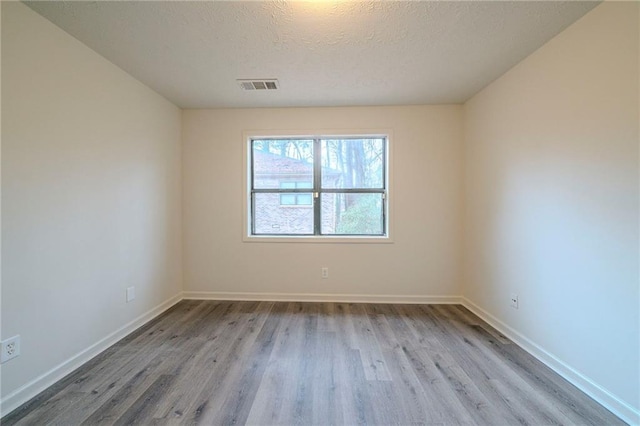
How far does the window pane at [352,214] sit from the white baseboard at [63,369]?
219 centimetres

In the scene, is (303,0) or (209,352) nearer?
(303,0)

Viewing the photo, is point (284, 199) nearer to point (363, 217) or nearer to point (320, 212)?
point (320, 212)

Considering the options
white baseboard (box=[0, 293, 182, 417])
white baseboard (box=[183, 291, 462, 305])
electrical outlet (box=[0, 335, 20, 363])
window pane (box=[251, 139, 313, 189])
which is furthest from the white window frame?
electrical outlet (box=[0, 335, 20, 363])

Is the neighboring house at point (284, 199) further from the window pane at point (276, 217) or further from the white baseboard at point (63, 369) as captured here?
the white baseboard at point (63, 369)

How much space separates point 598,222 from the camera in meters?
1.53

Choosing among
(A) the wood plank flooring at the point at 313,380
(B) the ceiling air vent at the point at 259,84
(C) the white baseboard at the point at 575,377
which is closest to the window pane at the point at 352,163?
(B) the ceiling air vent at the point at 259,84

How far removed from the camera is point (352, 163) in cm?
324

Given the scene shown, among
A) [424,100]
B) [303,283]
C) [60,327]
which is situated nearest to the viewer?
[60,327]

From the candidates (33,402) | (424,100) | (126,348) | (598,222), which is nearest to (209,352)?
(126,348)

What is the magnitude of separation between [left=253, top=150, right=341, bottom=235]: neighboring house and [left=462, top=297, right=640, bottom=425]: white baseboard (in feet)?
7.05

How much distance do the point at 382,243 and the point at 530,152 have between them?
65.2 inches

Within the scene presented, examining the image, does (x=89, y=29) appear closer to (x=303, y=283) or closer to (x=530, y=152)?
(x=303, y=283)

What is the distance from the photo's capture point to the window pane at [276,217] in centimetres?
327

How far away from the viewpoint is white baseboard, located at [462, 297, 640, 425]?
4.53 feet
